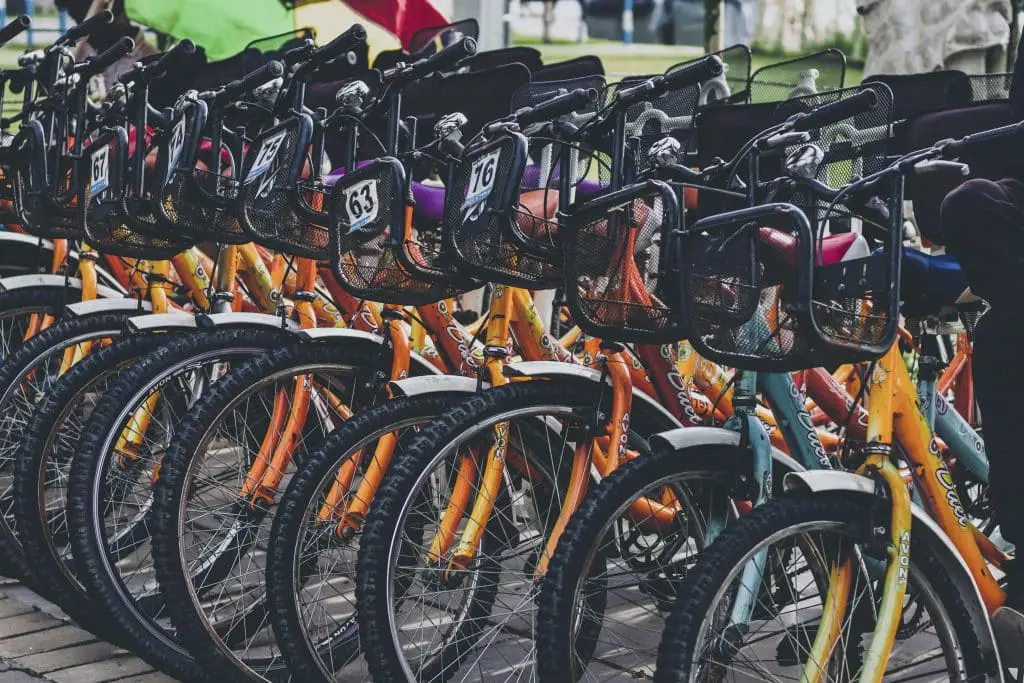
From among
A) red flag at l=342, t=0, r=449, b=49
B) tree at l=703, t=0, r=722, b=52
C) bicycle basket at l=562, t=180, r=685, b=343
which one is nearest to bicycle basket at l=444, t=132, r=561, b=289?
bicycle basket at l=562, t=180, r=685, b=343

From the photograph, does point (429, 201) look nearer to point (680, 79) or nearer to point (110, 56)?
point (680, 79)

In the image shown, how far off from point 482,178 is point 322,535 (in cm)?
87

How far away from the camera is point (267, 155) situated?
3.77 meters

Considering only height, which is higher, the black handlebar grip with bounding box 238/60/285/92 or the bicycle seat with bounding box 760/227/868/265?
the black handlebar grip with bounding box 238/60/285/92

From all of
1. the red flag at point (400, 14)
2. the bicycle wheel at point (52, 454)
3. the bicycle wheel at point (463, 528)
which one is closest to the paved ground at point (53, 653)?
the bicycle wheel at point (52, 454)

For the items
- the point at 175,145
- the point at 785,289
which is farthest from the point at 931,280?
the point at 175,145

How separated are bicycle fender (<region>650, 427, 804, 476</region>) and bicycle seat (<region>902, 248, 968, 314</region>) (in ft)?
1.56

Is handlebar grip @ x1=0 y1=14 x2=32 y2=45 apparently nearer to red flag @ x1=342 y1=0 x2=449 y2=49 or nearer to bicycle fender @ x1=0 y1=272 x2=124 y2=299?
bicycle fender @ x1=0 y1=272 x2=124 y2=299

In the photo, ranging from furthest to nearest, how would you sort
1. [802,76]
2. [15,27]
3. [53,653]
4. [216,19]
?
1. [216,19]
2. [15,27]
3. [802,76]
4. [53,653]

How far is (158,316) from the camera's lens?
12.9 ft

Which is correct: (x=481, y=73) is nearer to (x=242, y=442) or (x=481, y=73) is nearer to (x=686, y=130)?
(x=686, y=130)

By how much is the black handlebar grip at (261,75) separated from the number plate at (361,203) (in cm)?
77

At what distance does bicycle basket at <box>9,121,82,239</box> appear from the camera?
4.45 meters

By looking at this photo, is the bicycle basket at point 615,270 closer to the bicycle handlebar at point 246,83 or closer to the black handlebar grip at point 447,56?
the black handlebar grip at point 447,56
